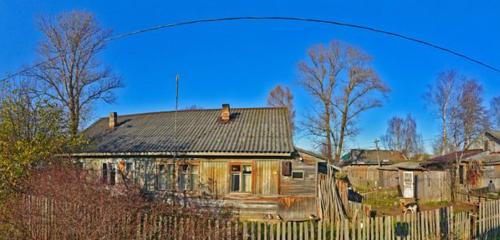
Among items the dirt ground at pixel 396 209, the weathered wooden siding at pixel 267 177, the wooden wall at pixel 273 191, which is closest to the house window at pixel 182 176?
the wooden wall at pixel 273 191

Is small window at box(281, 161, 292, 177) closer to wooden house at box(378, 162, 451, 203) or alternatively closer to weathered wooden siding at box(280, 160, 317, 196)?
weathered wooden siding at box(280, 160, 317, 196)

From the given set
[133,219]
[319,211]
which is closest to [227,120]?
[319,211]

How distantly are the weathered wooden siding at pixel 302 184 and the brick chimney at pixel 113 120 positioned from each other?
13787mm

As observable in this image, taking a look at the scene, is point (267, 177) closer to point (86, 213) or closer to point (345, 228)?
point (345, 228)

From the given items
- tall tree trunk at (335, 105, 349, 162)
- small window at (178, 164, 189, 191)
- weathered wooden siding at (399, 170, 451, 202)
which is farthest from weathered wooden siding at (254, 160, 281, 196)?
tall tree trunk at (335, 105, 349, 162)

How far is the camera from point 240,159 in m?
17.3

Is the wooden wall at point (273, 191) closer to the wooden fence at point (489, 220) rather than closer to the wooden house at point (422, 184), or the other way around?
the wooden fence at point (489, 220)

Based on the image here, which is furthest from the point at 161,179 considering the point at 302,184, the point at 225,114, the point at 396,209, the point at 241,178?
the point at 396,209

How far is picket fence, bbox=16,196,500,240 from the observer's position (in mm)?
6621

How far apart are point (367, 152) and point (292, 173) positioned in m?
43.5

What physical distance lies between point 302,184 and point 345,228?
903 cm

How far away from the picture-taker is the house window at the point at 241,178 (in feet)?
56.7

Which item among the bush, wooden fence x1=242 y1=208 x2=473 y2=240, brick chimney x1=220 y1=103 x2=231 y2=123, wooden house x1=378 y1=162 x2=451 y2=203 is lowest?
wooden house x1=378 y1=162 x2=451 y2=203

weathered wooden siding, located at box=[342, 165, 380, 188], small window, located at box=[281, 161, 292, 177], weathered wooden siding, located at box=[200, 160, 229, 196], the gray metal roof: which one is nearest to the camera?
small window, located at box=[281, 161, 292, 177]
